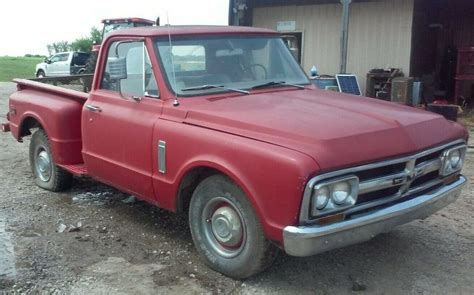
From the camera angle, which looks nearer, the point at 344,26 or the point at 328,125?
the point at 328,125

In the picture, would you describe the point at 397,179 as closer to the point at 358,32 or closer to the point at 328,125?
the point at 328,125

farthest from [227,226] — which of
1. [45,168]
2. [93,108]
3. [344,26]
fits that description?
[344,26]

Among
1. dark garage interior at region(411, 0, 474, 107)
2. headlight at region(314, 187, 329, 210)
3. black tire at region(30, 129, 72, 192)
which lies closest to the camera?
headlight at region(314, 187, 329, 210)

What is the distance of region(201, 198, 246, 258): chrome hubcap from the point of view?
12.9 feet

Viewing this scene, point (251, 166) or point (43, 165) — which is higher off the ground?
point (251, 166)

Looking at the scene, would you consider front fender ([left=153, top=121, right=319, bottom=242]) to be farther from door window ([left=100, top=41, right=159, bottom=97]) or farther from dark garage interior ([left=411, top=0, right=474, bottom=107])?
dark garage interior ([left=411, top=0, right=474, bottom=107])

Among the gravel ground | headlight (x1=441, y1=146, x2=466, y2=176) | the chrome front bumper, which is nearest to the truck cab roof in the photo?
the gravel ground

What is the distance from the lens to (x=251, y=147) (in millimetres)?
3619

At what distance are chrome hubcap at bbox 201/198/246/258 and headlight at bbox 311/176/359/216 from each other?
0.69m

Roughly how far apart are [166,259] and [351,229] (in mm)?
1669

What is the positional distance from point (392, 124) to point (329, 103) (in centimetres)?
66

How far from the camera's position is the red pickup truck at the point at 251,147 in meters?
3.43

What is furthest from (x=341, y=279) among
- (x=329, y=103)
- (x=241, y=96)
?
(x=241, y=96)

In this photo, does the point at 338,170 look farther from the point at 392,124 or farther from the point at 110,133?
the point at 110,133
